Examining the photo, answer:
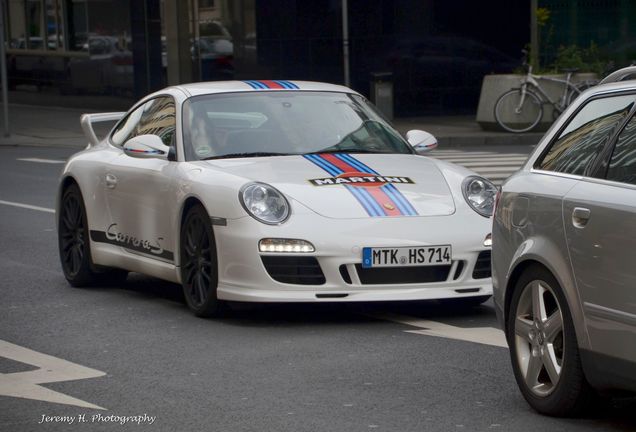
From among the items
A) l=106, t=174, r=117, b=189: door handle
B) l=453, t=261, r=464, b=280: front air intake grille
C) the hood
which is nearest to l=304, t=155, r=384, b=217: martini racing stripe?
the hood

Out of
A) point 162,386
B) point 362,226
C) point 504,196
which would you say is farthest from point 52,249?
point 504,196

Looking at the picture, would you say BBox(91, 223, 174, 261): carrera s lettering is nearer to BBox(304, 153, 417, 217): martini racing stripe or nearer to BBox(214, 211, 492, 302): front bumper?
BBox(214, 211, 492, 302): front bumper

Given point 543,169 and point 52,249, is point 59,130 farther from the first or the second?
point 543,169

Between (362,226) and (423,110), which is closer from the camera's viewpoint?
(362,226)

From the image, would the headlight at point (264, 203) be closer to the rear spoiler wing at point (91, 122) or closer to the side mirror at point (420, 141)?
the side mirror at point (420, 141)

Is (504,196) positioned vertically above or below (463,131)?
above

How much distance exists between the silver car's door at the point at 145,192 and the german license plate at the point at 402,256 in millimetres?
1425

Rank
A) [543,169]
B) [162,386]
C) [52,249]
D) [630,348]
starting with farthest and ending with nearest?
[52,249], [162,386], [543,169], [630,348]

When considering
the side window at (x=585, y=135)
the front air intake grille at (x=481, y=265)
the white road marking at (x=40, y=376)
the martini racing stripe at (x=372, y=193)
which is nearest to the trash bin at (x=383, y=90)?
the martini racing stripe at (x=372, y=193)

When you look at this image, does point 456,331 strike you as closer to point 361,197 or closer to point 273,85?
point 361,197

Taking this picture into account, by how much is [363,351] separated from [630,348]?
8.00 ft

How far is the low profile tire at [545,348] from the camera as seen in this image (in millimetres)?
5535

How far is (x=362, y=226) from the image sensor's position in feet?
26.4

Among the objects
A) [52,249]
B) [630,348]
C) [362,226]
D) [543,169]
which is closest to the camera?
[630,348]
